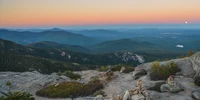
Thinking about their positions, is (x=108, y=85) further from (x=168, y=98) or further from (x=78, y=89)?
(x=168, y=98)

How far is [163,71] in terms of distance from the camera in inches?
1099

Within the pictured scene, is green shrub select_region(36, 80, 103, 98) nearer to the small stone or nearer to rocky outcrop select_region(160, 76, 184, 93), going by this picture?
the small stone

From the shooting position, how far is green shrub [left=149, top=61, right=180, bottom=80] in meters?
26.7

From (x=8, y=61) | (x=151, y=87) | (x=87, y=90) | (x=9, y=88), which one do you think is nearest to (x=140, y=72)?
(x=151, y=87)

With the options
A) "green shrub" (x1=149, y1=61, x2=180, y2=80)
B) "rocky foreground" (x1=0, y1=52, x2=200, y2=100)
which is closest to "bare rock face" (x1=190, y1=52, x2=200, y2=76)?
"rocky foreground" (x1=0, y1=52, x2=200, y2=100)

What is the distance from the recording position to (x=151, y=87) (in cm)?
2230

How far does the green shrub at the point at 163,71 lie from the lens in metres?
26.7

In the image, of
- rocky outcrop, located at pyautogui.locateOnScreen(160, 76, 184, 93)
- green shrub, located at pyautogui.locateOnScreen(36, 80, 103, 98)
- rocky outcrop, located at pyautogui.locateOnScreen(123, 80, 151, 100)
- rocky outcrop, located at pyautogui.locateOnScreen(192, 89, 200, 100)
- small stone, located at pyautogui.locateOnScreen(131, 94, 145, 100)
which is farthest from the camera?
green shrub, located at pyautogui.locateOnScreen(36, 80, 103, 98)

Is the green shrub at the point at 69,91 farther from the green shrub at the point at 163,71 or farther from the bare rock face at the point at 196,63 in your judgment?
the bare rock face at the point at 196,63

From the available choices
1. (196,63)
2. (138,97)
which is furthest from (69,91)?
(196,63)

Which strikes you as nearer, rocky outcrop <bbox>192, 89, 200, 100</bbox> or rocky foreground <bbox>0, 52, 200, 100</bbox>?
rocky foreground <bbox>0, 52, 200, 100</bbox>

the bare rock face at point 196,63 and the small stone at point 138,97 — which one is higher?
the bare rock face at point 196,63

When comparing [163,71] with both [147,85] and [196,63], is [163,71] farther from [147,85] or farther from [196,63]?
[147,85]

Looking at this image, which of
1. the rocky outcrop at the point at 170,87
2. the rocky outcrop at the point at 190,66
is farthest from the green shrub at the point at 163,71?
the rocky outcrop at the point at 170,87
